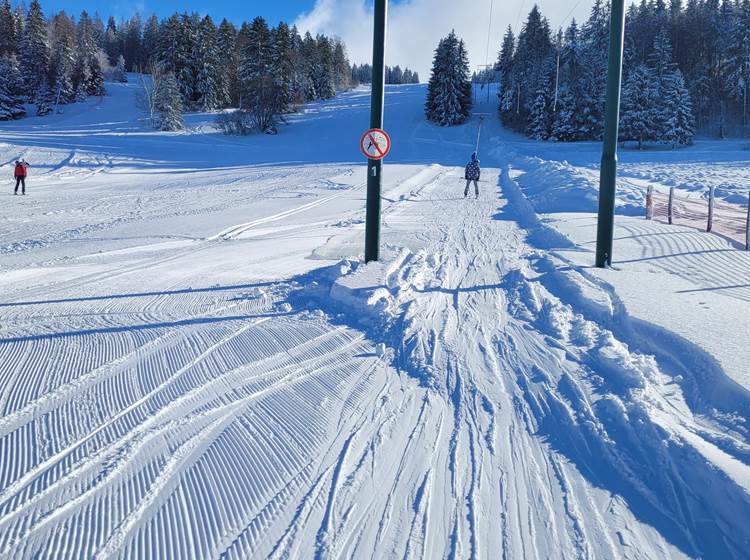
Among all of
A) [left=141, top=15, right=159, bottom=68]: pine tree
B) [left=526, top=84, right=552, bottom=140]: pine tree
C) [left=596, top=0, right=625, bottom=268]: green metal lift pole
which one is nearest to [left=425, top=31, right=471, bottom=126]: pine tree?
[left=526, top=84, right=552, bottom=140]: pine tree

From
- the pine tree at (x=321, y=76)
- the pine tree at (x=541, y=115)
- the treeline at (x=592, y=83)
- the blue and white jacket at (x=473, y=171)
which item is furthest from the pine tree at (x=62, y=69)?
the blue and white jacket at (x=473, y=171)

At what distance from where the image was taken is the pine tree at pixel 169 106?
5097cm

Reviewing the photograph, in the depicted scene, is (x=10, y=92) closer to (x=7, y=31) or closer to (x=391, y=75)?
(x=7, y=31)

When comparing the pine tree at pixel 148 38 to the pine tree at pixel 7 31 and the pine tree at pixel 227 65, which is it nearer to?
the pine tree at pixel 7 31

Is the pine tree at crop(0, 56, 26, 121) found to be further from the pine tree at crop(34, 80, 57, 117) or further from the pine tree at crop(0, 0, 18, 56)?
the pine tree at crop(0, 0, 18, 56)

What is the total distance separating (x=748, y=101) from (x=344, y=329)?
71.2m

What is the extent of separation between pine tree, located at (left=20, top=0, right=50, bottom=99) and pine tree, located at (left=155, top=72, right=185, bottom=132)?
898 inches

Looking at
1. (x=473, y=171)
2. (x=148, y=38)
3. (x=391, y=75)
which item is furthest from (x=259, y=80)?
(x=391, y=75)

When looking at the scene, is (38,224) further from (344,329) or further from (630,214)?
(630,214)

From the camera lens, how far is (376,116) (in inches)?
316

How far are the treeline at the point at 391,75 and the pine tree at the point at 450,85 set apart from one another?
82018 mm

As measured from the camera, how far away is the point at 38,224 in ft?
42.7

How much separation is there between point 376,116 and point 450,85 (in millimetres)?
61757

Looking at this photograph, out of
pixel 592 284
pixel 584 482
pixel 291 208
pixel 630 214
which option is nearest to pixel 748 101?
pixel 630 214
